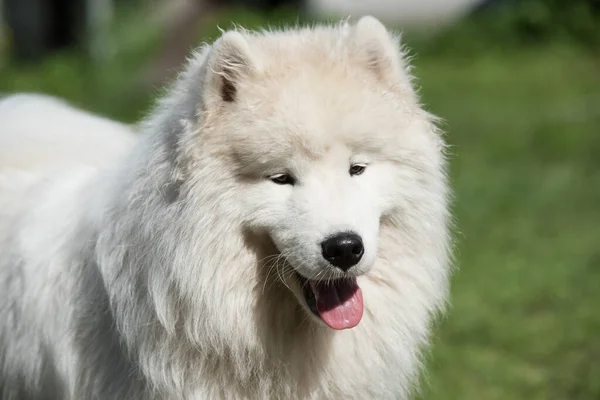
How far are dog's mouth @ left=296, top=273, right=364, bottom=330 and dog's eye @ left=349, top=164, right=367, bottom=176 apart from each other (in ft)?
1.31

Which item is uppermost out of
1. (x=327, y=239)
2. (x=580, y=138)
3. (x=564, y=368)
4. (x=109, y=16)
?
(x=109, y=16)

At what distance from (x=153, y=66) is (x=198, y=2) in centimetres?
321

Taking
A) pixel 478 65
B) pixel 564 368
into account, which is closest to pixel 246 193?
pixel 564 368

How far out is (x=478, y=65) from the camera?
15.1m

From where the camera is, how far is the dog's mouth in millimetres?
3342

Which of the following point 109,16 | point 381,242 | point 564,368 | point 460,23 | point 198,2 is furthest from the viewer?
Answer: point 109,16

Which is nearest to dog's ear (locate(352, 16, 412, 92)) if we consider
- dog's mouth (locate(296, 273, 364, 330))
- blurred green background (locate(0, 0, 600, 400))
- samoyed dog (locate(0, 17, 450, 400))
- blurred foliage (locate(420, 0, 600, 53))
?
samoyed dog (locate(0, 17, 450, 400))

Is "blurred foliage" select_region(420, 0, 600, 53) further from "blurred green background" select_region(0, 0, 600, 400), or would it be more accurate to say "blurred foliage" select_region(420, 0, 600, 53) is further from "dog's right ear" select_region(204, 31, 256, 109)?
"dog's right ear" select_region(204, 31, 256, 109)

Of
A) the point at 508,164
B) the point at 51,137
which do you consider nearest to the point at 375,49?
the point at 51,137

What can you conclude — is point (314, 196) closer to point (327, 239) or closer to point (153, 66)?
point (327, 239)

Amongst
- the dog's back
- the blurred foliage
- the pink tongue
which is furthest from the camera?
the blurred foliage

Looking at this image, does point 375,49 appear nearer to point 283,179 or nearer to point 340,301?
point 283,179

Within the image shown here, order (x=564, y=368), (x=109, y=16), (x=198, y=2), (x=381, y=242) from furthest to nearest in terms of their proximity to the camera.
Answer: (x=109, y=16)
(x=198, y=2)
(x=564, y=368)
(x=381, y=242)

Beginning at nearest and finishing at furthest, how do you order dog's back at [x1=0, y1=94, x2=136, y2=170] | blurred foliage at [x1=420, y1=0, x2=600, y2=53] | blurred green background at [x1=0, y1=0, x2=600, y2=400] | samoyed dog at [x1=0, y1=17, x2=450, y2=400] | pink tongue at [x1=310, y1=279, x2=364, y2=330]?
samoyed dog at [x1=0, y1=17, x2=450, y2=400], pink tongue at [x1=310, y1=279, x2=364, y2=330], dog's back at [x1=0, y1=94, x2=136, y2=170], blurred green background at [x1=0, y1=0, x2=600, y2=400], blurred foliage at [x1=420, y1=0, x2=600, y2=53]
